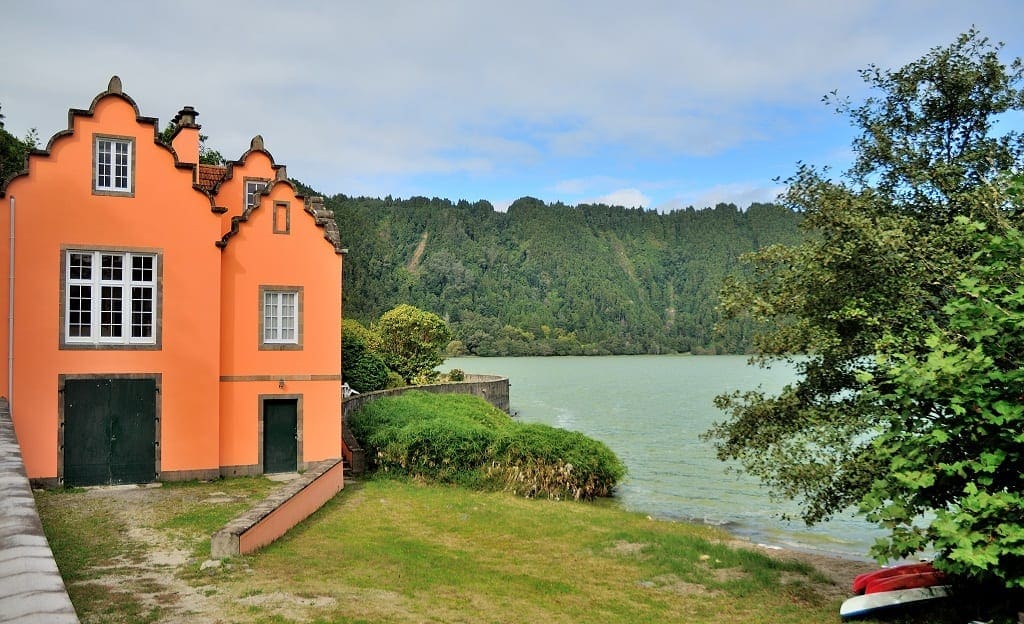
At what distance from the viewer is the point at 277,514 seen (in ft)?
46.5

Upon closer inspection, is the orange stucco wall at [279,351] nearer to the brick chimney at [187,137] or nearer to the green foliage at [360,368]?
the brick chimney at [187,137]

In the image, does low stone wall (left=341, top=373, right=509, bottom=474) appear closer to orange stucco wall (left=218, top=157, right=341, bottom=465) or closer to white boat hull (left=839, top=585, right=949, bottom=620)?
orange stucco wall (left=218, top=157, right=341, bottom=465)

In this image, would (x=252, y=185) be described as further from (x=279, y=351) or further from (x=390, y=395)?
(x=390, y=395)

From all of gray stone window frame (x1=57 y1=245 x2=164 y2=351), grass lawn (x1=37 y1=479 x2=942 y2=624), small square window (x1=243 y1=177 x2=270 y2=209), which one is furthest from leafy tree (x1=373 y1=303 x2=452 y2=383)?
grass lawn (x1=37 y1=479 x2=942 y2=624)

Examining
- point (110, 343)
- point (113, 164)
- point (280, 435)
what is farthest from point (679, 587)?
point (113, 164)

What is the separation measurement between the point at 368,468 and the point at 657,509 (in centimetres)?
973

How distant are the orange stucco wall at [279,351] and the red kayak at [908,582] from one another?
46.8 ft

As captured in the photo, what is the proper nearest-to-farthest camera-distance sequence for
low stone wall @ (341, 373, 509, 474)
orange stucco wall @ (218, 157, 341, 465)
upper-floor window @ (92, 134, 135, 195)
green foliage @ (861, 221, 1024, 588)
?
green foliage @ (861, 221, 1024, 588)
upper-floor window @ (92, 134, 135, 195)
orange stucco wall @ (218, 157, 341, 465)
low stone wall @ (341, 373, 509, 474)

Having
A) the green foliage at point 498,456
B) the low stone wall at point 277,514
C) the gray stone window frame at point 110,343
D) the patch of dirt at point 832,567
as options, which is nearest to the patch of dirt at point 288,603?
the low stone wall at point 277,514

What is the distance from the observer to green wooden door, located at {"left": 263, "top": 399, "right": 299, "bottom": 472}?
20312mm

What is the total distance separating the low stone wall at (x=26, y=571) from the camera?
4.73 metres

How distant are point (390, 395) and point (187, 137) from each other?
47.1ft

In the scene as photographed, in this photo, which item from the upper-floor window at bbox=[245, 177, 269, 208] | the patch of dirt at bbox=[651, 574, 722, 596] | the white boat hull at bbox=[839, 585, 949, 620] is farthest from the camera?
the upper-floor window at bbox=[245, 177, 269, 208]

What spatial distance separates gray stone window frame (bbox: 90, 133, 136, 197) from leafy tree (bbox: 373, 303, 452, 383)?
2888cm
